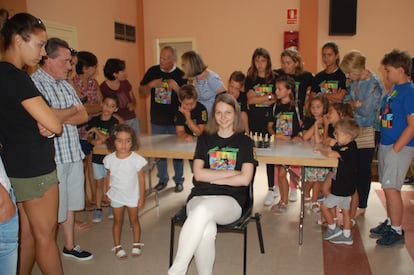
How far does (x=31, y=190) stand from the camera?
1897 mm

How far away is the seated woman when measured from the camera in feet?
7.68

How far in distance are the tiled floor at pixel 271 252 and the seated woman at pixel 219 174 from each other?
20.8 inches

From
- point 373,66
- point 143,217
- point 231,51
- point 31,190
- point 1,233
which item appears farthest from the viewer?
point 231,51

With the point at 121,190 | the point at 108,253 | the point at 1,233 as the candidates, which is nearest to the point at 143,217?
the point at 108,253

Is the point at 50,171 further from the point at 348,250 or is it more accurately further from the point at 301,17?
the point at 301,17

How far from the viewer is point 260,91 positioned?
392cm

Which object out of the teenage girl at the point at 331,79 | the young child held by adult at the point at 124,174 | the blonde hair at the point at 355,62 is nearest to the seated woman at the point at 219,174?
the young child held by adult at the point at 124,174

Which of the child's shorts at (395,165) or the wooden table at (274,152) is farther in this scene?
the child's shorts at (395,165)

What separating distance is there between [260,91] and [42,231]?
2.58 metres

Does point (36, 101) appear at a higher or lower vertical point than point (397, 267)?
higher

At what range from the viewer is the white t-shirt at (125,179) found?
9.26ft

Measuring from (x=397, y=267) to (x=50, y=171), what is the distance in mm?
2454

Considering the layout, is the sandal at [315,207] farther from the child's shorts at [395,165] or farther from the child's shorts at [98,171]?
the child's shorts at [98,171]

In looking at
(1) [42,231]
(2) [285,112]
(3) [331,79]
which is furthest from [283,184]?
(1) [42,231]
